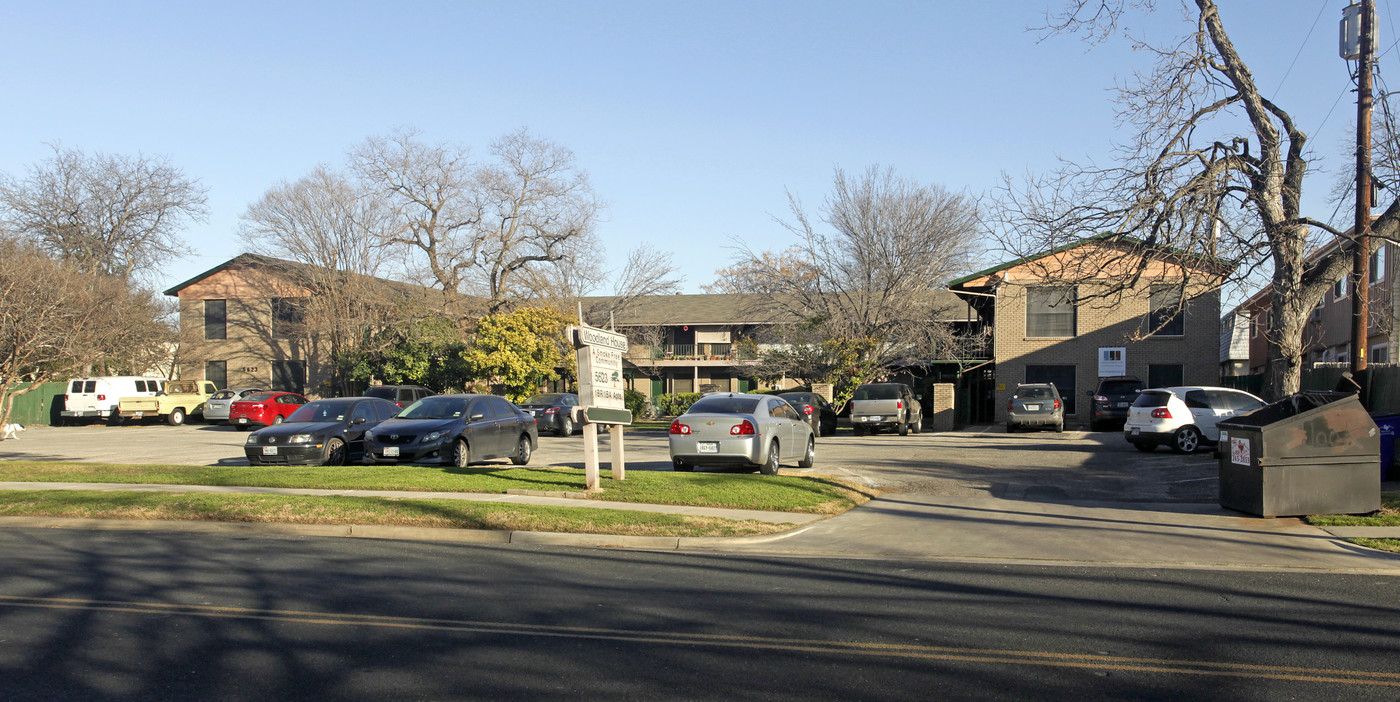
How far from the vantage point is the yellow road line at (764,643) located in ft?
17.8

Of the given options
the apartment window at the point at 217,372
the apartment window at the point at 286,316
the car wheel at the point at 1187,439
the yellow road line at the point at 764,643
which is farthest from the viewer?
the apartment window at the point at 217,372

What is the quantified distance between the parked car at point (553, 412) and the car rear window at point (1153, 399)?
1594 cm

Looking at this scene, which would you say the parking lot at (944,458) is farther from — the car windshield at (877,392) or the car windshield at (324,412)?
the car windshield at (324,412)

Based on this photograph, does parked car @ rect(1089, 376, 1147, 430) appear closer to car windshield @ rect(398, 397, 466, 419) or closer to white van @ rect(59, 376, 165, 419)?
car windshield @ rect(398, 397, 466, 419)

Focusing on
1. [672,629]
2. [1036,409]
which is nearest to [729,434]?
[672,629]

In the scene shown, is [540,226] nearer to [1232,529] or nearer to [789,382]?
[789,382]

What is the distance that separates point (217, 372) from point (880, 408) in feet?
129

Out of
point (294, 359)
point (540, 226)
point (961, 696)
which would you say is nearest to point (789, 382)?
point (540, 226)

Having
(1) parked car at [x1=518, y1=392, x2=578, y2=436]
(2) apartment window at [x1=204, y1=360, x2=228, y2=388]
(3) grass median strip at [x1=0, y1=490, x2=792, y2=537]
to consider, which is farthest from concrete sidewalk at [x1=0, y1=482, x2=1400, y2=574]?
(2) apartment window at [x1=204, y1=360, x2=228, y2=388]

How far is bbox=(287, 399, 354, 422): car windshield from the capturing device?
1877cm

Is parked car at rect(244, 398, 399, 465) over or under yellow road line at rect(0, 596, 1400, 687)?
over

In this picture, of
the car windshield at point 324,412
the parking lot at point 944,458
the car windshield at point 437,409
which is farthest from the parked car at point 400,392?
the car windshield at point 437,409

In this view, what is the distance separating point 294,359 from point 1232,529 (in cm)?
4874

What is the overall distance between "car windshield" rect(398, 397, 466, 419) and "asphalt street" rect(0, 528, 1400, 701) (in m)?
8.15
